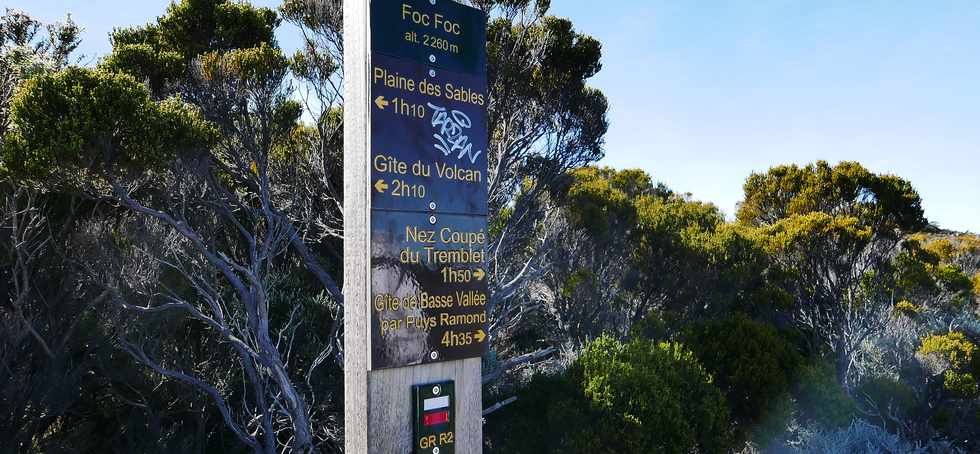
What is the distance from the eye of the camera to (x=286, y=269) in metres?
10.0

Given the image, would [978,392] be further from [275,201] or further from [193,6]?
[193,6]

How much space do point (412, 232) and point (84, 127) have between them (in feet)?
13.5

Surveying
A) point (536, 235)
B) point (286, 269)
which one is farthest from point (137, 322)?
point (536, 235)

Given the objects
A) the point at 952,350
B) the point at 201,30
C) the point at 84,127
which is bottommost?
the point at 952,350

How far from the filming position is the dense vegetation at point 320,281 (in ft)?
21.0

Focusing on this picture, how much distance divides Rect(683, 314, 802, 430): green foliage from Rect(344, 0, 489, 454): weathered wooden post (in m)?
6.72

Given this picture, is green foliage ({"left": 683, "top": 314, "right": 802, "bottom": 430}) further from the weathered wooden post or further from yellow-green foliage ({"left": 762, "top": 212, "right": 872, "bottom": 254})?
the weathered wooden post

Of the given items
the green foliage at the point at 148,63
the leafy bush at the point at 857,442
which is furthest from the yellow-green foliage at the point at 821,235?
the green foliage at the point at 148,63

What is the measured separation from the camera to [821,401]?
29.6ft

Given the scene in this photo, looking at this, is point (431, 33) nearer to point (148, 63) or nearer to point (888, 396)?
point (148, 63)

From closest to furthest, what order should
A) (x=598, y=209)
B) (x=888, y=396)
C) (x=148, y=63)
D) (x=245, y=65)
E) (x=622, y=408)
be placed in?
(x=622, y=408)
(x=245, y=65)
(x=148, y=63)
(x=888, y=396)
(x=598, y=209)

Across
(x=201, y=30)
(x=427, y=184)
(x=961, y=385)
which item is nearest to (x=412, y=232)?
(x=427, y=184)

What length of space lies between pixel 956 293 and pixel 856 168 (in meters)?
3.89

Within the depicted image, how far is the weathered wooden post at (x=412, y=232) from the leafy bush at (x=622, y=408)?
12.8 ft
